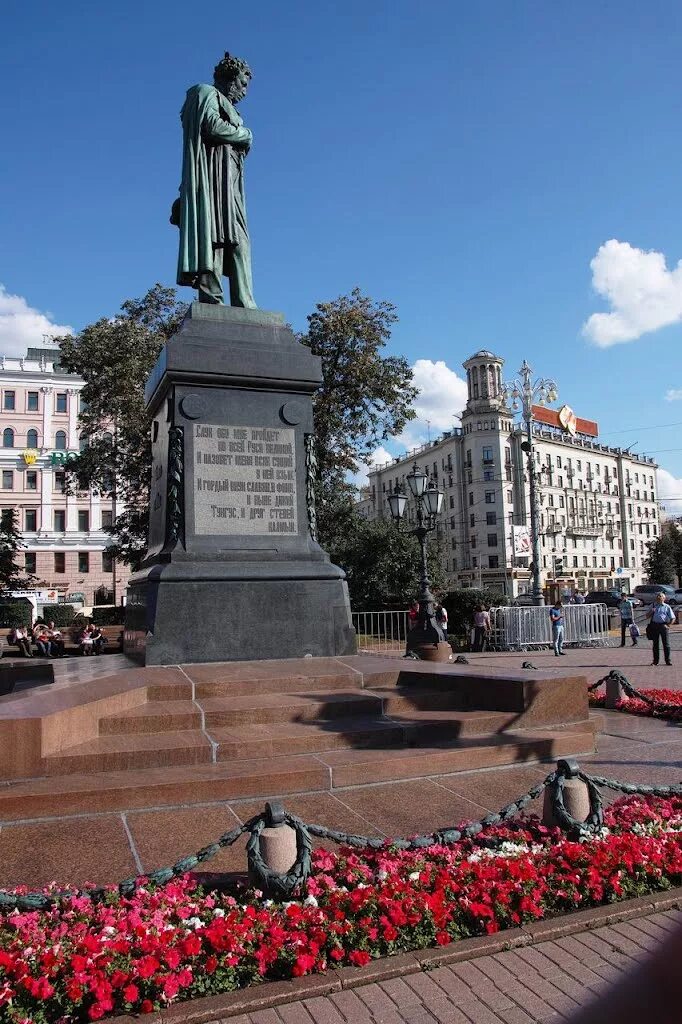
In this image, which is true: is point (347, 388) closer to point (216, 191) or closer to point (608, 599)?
point (216, 191)

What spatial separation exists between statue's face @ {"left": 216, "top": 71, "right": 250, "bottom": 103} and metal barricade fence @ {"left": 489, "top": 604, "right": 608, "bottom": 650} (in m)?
19.7

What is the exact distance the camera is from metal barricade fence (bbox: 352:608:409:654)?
24422 millimetres

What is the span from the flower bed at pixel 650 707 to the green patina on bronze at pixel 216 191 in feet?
24.1

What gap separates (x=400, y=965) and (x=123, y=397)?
25.5 metres

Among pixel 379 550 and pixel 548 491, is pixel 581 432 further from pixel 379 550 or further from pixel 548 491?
pixel 379 550

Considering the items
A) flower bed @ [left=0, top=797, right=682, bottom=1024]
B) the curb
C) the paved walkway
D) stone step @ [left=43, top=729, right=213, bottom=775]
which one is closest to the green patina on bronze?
stone step @ [left=43, top=729, right=213, bottom=775]

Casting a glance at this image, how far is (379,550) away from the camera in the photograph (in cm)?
4028

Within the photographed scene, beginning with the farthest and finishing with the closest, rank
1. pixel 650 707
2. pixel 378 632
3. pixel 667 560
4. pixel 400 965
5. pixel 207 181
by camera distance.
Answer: pixel 667 560
pixel 378 632
pixel 207 181
pixel 650 707
pixel 400 965

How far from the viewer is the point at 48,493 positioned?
65.9 meters

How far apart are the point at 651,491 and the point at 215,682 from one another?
4367 inches

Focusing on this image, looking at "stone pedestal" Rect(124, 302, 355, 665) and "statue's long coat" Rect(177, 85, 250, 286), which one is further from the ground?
"statue's long coat" Rect(177, 85, 250, 286)

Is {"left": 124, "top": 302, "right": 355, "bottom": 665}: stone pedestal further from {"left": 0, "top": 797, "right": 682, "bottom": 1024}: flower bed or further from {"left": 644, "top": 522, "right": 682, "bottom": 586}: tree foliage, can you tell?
{"left": 644, "top": 522, "right": 682, "bottom": 586}: tree foliage

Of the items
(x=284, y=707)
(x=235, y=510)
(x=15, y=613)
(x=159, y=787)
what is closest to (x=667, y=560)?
(x=15, y=613)

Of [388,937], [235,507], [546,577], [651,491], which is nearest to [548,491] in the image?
[546,577]
